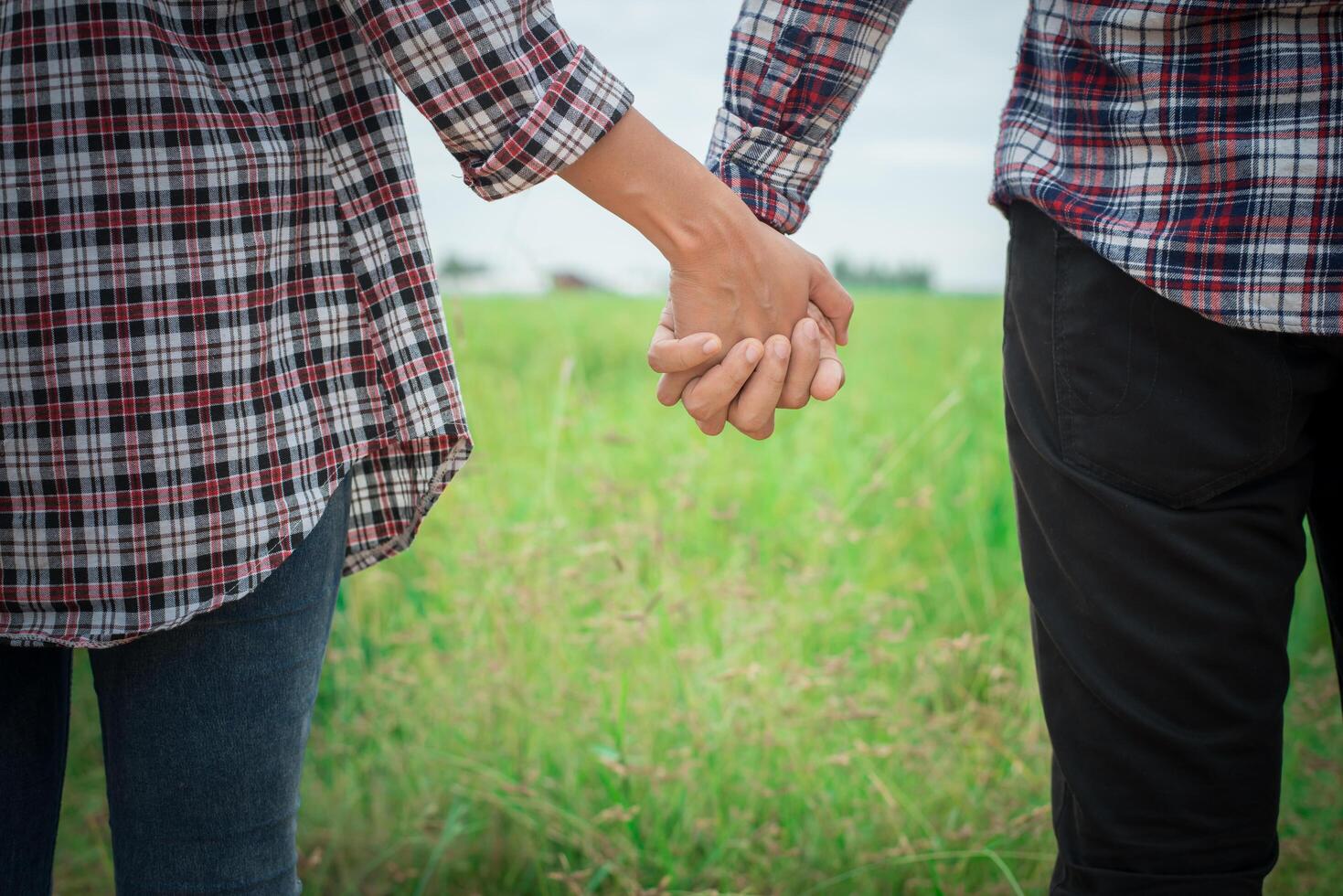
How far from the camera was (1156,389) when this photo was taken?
878 mm

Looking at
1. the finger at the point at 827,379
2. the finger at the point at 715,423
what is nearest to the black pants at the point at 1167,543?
the finger at the point at 827,379

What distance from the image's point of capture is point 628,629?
1.71 metres

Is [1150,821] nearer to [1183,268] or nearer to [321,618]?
[1183,268]

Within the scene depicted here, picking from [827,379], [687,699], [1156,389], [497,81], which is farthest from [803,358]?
[687,699]

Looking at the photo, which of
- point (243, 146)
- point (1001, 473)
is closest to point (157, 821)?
point (243, 146)

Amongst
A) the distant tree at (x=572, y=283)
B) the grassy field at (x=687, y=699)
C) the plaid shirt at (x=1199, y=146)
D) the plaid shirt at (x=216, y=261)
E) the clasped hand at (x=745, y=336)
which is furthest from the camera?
the distant tree at (x=572, y=283)

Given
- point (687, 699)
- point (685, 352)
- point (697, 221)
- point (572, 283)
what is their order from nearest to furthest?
point (697, 221)
point (685, 352)
point (687, 699)
point (572, 283)

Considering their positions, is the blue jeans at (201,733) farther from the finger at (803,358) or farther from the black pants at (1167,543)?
the black pants at (1167,543)

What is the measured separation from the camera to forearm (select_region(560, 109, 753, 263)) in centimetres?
85

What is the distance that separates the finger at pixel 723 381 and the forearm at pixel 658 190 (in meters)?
0.15

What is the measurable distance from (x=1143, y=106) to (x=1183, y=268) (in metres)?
0.15

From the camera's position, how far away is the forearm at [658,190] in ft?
2.79

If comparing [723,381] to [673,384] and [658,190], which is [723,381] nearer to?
[673,384]

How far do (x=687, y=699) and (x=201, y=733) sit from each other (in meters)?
1.07
